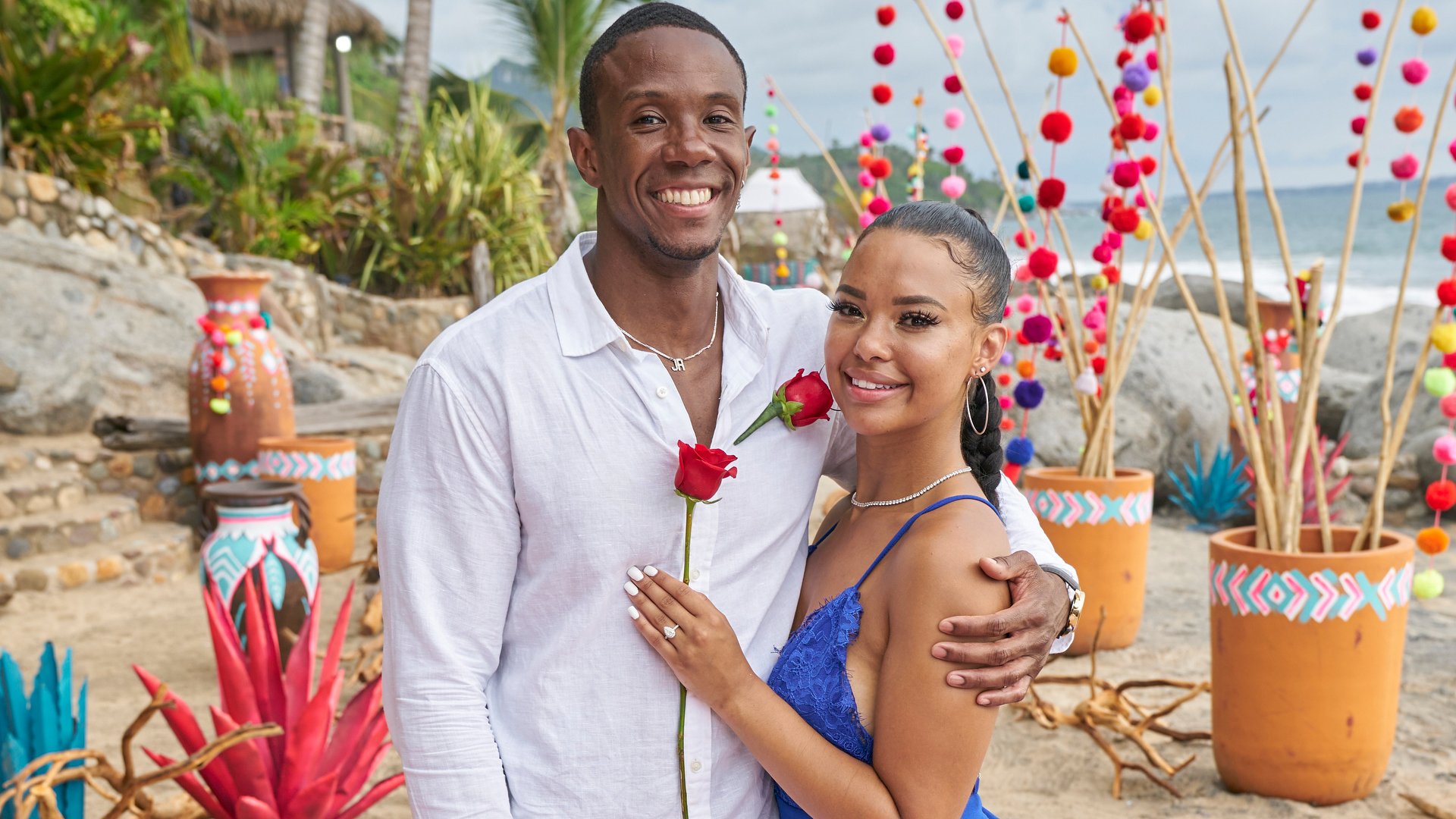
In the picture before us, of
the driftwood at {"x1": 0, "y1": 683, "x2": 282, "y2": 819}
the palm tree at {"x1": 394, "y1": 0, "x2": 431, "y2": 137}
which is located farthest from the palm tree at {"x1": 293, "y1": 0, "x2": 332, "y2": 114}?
the driftwood at {"x1": 0, "y1": 683, "x2": 282, "y2": 819}

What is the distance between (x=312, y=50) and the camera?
16.7m

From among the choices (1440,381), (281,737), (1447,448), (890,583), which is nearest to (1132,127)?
(1440,381)

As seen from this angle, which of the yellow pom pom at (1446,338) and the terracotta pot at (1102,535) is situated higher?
the yellow pom pom at (1446,338)

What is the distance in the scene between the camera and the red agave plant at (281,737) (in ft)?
8.79

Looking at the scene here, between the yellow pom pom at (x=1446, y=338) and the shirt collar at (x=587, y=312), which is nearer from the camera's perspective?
the shirt collar at (x=587, y=312)

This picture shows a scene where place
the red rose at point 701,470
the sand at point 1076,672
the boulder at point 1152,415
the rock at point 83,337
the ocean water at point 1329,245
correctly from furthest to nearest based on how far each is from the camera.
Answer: the ocean water at point 1329,245, the boulder at point 1152,415, the rock at point 83,337, the sand at point 1076,672, the red rose at point 701,470

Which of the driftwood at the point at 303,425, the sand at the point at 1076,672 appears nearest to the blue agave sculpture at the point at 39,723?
the sand at the point at 1076,672

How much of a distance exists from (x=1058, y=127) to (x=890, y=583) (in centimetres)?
203

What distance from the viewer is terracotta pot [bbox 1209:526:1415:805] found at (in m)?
3.37

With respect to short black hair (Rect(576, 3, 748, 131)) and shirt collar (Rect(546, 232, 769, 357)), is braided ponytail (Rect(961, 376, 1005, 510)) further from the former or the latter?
short black hair (Rect(576, 3, 748, 131))

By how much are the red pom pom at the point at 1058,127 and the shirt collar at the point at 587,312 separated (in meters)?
1.76

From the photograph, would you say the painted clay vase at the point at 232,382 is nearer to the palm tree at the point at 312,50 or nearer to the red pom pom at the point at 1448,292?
the red pom pom at the point at 1448,292

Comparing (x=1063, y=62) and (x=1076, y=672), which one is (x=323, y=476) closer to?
(x=1076, y=672)

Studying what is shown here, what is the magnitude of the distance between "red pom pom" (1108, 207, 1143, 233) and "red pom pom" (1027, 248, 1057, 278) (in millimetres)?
269
